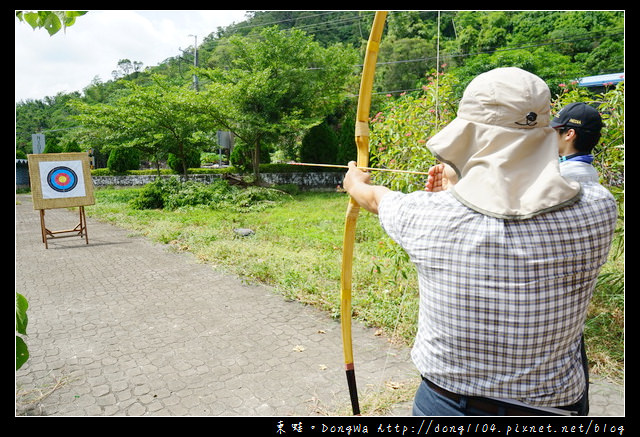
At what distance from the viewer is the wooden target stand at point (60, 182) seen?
24.2ft

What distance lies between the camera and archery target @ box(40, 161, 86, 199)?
7.53m

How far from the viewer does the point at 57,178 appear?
7688 millimetres

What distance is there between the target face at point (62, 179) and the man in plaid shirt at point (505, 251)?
797 cm

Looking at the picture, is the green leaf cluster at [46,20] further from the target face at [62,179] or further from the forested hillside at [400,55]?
the forested hillside at [400,55]

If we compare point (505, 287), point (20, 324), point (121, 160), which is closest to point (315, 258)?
point (20, 324)

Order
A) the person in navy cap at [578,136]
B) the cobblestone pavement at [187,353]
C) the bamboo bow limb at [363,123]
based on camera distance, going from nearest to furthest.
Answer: the bamboo bow limb at [363,123] → the person in navy cap at [578,136] → the cobblestone pavement at [187,353]

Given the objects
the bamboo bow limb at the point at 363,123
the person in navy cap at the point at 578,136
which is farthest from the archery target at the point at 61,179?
the person in navy cap at the point at 578,136

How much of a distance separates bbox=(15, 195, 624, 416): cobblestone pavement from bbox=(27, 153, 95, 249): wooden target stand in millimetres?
2349

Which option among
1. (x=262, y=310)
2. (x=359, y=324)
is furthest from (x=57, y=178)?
(x=359, y=324)

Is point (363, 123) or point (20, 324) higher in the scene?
point (363, 123)

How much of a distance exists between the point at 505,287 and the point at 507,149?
1.04 ft

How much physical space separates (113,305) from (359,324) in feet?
8.01

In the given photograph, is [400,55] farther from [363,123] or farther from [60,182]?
[363,123]

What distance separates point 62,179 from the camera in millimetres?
7734
